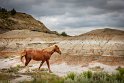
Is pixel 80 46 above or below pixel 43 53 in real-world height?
below

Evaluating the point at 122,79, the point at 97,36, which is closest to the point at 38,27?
the point at 97,36

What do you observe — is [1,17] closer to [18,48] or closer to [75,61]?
[18,48]

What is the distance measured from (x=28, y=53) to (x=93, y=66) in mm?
5742

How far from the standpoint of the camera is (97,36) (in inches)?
1471

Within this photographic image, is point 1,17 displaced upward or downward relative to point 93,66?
upward

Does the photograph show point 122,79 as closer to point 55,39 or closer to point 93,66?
point 93,66

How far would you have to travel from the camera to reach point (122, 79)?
55.8 feet

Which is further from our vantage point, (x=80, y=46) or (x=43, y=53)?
(x=80, y=46)

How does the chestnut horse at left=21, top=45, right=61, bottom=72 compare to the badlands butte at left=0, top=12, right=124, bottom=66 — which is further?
the badlands butte at left=0, top=12, right=124, bottom=66

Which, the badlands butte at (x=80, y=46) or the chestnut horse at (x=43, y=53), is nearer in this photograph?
the chestnut horse at (x=43, y=53)

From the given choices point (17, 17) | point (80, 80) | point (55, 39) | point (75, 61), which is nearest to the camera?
point (80, 80)

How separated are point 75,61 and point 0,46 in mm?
15884

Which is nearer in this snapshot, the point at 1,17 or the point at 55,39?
the point at 55,39

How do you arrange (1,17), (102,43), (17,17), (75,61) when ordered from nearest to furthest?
(75,61), (102,43), (1,17), (17,17)
